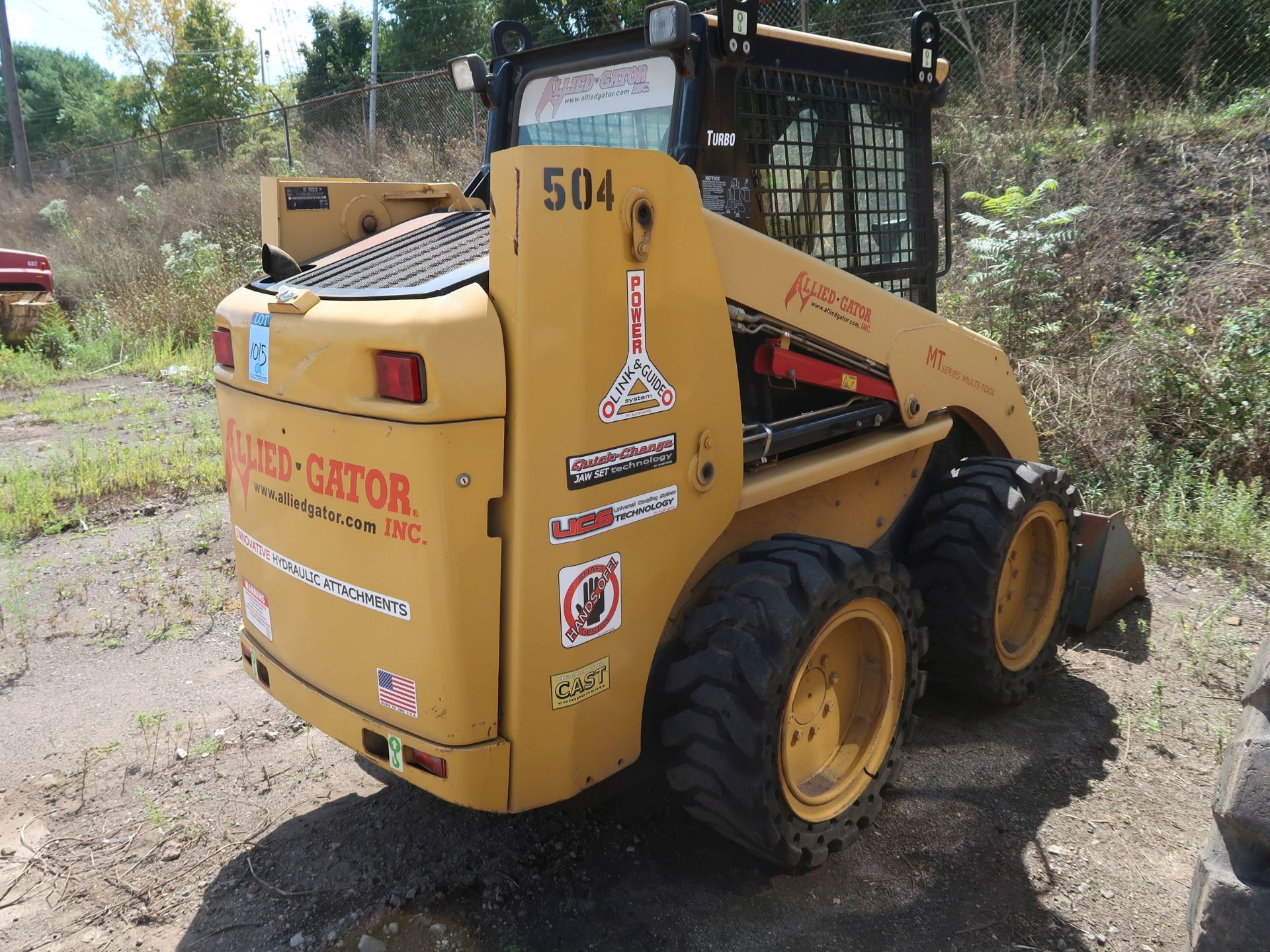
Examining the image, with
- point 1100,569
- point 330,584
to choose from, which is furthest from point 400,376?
point 1100,569

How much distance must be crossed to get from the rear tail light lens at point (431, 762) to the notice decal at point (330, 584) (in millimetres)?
337

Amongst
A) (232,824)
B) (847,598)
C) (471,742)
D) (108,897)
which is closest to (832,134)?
(847,598)

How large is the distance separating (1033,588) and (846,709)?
54.1 inches

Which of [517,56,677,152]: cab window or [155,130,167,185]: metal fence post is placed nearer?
[517,56,677,152]: cab window

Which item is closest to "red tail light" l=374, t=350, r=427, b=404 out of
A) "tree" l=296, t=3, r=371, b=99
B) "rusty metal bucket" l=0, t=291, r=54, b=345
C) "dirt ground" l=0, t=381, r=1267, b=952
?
"dirt ground" l=0, t=381, r=1267, b=952

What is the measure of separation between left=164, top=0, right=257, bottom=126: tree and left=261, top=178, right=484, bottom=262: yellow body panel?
36.8m

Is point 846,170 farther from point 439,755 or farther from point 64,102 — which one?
point 64,102

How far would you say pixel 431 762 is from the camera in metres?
2.31

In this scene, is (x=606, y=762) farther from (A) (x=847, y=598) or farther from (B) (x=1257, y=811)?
(B) (x=1257, y=811)

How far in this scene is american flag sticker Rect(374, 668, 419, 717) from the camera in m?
2.31

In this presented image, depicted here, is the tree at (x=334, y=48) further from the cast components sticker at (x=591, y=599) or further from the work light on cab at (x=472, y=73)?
the cast components sticker at (x=591, y=599)

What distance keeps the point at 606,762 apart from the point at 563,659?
1.20 ft

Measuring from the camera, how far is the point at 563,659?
2.31m

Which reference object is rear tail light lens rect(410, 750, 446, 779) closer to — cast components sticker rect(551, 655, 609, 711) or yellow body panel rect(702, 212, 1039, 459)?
cast components sticker rect(551, 655, 609, 711)
